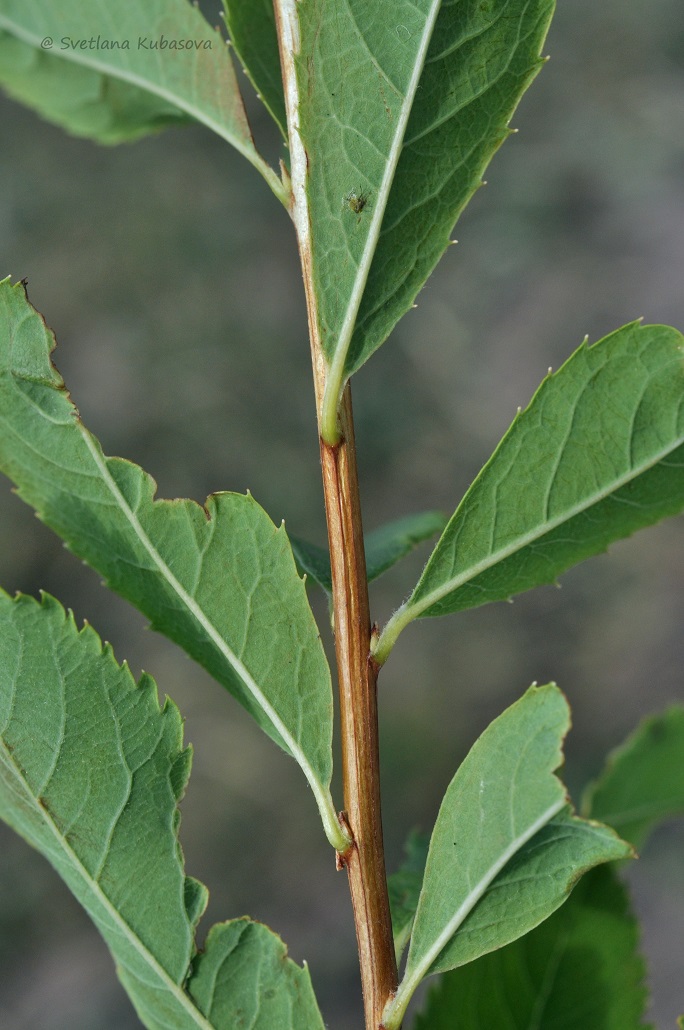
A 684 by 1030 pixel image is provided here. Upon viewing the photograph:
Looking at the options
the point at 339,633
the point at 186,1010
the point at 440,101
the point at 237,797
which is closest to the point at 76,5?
the point at 440,101

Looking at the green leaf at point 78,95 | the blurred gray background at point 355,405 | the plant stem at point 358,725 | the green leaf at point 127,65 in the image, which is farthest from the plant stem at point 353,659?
the blurred gray background at point 355,405

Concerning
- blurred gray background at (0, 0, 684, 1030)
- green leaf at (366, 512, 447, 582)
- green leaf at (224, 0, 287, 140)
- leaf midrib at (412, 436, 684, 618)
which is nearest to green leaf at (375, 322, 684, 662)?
leaf midrib at (412, 436, 684, 618)

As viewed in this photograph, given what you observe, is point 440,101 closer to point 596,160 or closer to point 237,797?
point 237,797

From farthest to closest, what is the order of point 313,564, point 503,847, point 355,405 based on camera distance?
point 355,405 → point 313,564 → point 503,847

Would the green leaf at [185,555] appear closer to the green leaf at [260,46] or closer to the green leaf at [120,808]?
the green leaf at [120,808]

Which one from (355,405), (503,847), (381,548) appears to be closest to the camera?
(503,847)

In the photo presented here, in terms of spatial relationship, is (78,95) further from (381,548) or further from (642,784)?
(642,784)

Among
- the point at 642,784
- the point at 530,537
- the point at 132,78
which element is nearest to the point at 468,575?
the point at 530,537
